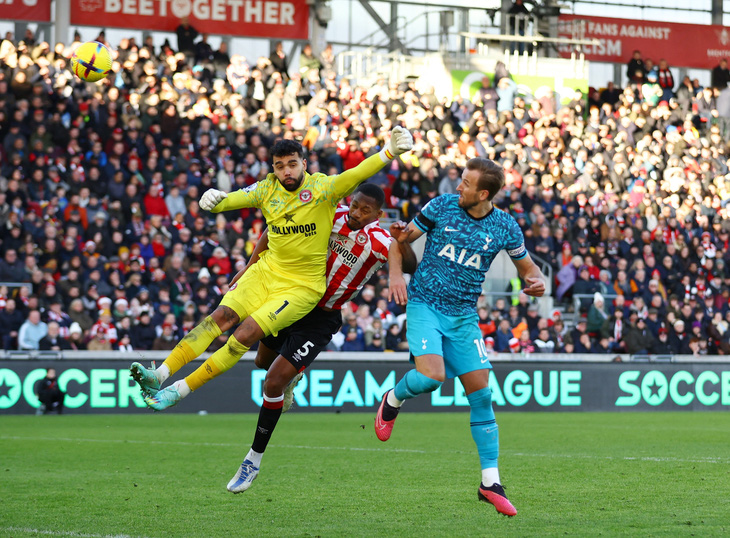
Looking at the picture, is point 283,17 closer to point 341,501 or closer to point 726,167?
point 726,167

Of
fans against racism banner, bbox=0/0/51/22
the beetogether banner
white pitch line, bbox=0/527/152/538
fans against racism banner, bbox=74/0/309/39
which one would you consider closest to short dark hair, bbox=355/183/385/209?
white pitch line, bbox=0/527/152/538

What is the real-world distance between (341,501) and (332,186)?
227cm

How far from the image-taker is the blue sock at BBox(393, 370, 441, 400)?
760 centimetres

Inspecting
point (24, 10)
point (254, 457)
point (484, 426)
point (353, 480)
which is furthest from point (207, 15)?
point (484, 426)

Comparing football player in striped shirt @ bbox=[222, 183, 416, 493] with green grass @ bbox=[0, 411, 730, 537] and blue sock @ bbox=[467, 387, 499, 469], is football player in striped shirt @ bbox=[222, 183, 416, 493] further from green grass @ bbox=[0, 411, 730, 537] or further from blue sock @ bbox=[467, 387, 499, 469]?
blue sock @ bbox=[467, 387, 499, 469]

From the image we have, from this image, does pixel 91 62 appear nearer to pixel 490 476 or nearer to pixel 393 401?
pixel 393 401

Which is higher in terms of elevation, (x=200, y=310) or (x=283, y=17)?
(x=283, y=17)

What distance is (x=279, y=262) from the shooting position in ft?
27.8

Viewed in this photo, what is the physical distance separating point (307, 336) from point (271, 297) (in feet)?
1.73

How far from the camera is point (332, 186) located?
8.27m

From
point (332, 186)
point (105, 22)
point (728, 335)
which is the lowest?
point (728, 335)

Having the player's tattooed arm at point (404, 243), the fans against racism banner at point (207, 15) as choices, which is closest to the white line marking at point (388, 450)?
the player's tattooed arm at point (404, 243)

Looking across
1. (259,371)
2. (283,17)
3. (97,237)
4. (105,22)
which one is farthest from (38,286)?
(283,17)

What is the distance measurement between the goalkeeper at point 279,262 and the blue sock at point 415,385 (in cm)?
96
